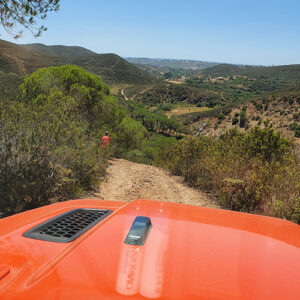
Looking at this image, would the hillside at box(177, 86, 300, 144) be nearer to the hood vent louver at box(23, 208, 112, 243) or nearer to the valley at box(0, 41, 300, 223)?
the valley at box(0, 41, 300, 223)

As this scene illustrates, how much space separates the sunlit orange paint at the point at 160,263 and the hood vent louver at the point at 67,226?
6 cm

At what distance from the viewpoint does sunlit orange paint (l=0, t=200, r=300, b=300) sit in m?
1.00

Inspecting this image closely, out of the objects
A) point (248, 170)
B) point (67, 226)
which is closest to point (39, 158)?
point (67, 226)

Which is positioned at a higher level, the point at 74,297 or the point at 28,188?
the point at 74,297

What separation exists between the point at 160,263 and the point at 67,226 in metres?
0.84

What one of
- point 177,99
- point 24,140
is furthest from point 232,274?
point 177,99

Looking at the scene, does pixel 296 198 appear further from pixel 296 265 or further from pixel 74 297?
pixel 74 297

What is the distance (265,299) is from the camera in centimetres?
98

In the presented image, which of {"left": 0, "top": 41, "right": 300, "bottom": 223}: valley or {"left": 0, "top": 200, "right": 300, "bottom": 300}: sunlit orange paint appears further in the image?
{"left": 0, "top": 41, "right": 300, "bottom": 223}: valley

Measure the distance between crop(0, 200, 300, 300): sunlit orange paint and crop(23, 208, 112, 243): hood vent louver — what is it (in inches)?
2.4

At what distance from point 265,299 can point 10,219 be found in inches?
71.4

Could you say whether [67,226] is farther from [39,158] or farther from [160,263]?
[39,158]

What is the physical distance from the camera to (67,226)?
1.75m

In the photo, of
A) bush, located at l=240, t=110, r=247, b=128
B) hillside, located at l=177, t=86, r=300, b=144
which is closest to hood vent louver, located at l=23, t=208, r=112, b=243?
hillside, located at l=177, t=86, r=300, b=144
